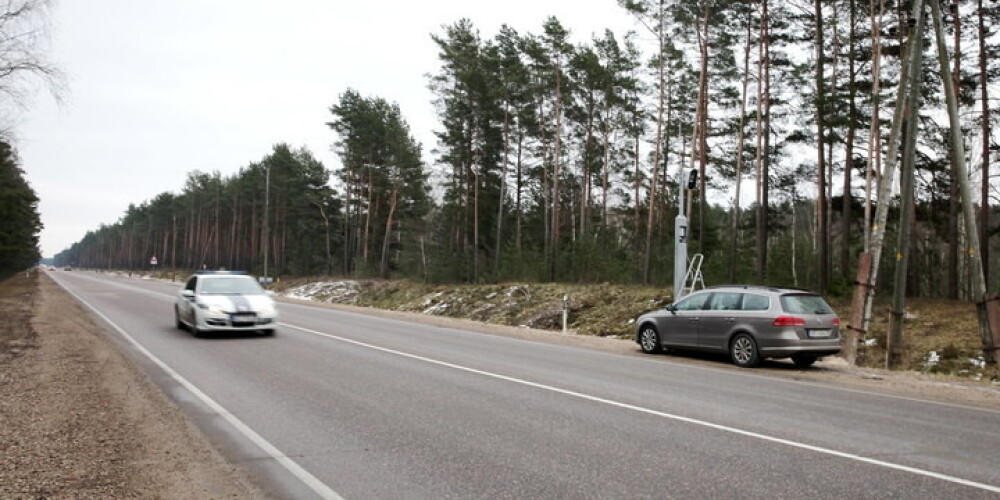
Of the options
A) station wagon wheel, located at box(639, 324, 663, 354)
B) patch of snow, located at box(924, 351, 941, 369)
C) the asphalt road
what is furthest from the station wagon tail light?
patch of snow, located at box(924, 351, 941, 369)

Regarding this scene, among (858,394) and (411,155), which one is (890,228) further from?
(411,155)

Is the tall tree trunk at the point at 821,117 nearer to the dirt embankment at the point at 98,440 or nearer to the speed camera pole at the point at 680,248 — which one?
the speed camera pole at the point at 680,248

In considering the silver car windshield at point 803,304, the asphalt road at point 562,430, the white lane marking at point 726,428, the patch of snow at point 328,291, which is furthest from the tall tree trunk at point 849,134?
the patch of snow at point 328,291

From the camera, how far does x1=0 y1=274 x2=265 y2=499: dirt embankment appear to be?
15.7 feet

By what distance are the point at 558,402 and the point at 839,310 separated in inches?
693

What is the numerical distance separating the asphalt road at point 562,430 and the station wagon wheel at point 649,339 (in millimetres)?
2472

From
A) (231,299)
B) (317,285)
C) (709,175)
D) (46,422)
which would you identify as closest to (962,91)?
(709,175)

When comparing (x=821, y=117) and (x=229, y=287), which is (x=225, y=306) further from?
(x=821, y=117)

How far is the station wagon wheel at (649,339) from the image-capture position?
14812mm

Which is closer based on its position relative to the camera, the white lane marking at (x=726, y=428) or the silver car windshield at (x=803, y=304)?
the white lane marking at (x=726, y=428)

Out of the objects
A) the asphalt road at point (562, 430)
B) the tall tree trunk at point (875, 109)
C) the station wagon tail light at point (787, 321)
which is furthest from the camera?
the tall tree trunk at point (875, 109)

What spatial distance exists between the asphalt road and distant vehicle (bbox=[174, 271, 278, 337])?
2.71 metres

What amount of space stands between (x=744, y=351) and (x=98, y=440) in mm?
11056

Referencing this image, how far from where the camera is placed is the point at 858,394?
386 inches
